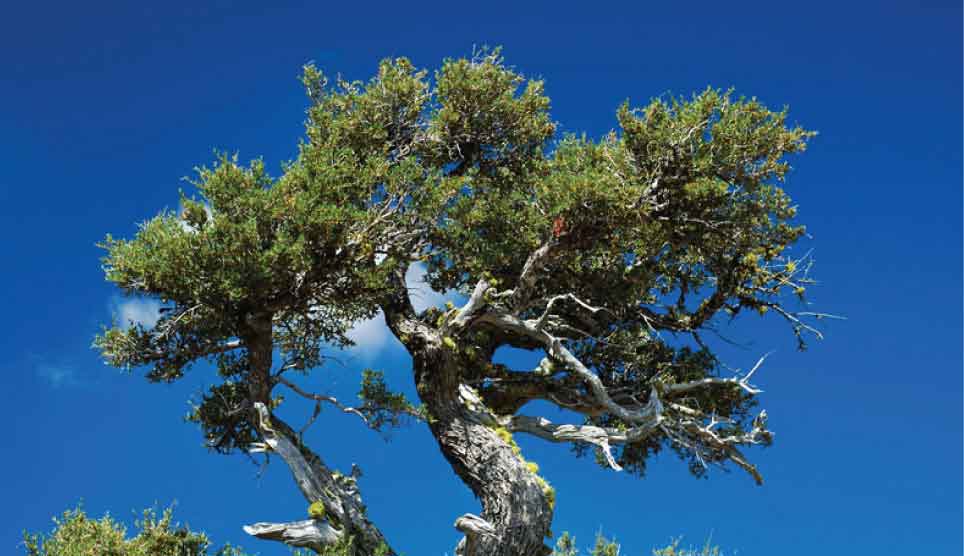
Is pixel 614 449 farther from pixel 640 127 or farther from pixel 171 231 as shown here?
pixel 171 231

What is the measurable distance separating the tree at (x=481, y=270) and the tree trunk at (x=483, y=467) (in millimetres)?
43

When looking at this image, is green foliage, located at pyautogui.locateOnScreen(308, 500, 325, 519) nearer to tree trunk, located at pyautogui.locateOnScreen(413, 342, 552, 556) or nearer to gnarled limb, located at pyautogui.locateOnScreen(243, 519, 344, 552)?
gnarled limb, located at pyautogui.locateOnScreen(243, 519, 344, 552)

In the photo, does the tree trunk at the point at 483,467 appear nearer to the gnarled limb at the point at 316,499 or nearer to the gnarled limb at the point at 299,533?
the gnarled limb at the point at 316,499

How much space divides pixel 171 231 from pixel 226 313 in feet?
6.60

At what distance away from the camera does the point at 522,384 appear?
2297cm

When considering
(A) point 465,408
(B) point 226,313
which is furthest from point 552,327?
(B) point 226,313

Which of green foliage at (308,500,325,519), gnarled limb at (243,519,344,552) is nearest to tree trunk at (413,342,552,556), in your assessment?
gnarled limb at (243,519,344,552)

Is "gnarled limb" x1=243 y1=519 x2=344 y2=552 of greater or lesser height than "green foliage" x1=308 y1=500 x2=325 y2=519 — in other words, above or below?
below

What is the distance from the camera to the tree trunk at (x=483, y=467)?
18.6 m

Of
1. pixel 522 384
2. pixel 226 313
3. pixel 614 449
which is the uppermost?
pixel 226 313

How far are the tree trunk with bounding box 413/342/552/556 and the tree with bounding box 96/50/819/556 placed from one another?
43mm

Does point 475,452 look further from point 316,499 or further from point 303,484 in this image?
point 303,484

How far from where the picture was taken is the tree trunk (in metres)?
18.6

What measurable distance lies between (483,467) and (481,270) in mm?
4457
